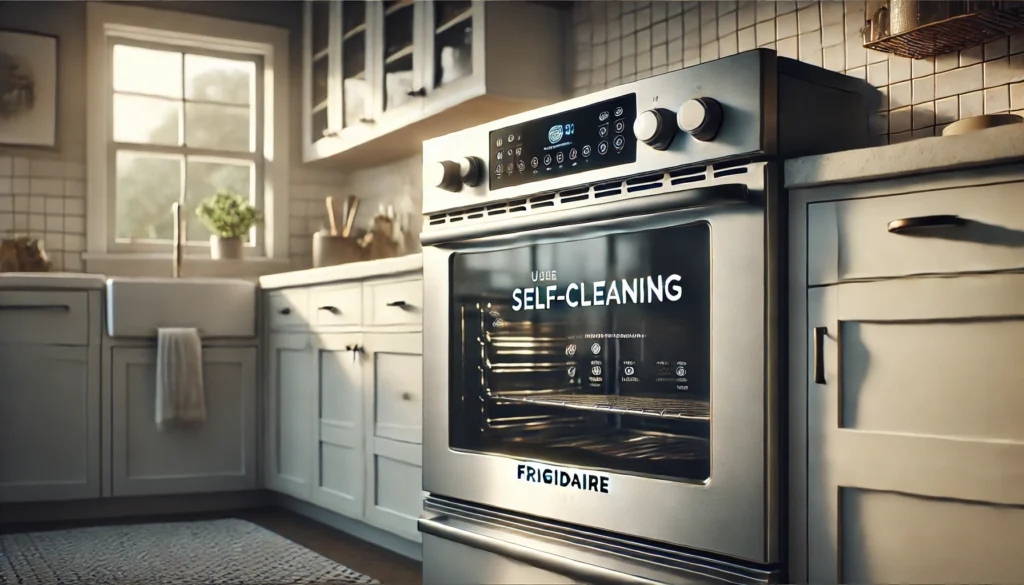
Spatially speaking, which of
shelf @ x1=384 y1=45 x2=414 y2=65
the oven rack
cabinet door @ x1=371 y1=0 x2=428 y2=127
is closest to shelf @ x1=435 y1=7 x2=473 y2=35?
cabinet door @ x1=371 y1=0 x2=428 y2=127

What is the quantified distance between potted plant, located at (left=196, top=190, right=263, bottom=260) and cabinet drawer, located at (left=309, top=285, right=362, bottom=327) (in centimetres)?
96

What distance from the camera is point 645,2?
2.65m

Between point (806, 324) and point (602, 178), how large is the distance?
0.49 metres

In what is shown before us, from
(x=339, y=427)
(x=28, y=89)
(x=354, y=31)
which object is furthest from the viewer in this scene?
(x=28, y=89)

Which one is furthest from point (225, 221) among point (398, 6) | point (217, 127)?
point (398, 6)

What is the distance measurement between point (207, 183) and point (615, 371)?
3094 mm

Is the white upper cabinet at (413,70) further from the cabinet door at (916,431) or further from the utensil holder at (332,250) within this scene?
the cabinet door at (916,431)

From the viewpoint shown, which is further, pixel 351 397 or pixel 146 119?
pixel 146 119

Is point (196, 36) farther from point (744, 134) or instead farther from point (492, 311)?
point (744, 134)

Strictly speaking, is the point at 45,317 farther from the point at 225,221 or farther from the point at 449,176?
the point at 449,176

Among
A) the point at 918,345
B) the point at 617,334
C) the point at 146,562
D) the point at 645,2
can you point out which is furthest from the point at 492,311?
the point at 146,562

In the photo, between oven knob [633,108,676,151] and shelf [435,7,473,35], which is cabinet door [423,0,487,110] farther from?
oven knob [633,108,676,151]

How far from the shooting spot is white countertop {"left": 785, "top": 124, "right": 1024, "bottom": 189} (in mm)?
1310

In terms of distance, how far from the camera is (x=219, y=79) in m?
4.42
